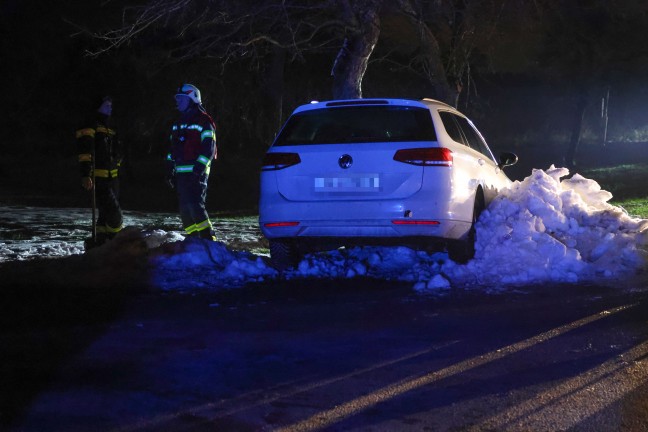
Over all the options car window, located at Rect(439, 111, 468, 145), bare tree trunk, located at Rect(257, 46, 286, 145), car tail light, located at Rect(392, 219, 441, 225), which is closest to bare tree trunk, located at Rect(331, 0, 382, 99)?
car window, located at Rect(439, 111, 468, 145)

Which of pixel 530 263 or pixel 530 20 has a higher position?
pixel 530 20

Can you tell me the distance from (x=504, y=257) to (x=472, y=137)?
6.24 feet

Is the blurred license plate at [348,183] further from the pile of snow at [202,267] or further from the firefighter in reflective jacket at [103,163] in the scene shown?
the firefighter in reflective jacket at [103,163]

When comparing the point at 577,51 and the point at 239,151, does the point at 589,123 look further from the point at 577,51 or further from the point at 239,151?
the point at 239,151

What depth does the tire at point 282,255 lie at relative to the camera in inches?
360

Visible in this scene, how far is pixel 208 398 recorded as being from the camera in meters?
4.93

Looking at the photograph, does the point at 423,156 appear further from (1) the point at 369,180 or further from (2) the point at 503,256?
(2) the point at 503,256

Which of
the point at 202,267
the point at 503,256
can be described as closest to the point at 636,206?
the point at 503,256

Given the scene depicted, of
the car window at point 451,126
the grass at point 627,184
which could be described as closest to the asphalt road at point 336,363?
the car window at point 451,126

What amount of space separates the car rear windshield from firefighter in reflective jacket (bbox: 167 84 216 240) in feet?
5.44

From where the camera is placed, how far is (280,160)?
8.68 meters

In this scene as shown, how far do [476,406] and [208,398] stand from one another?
4.62ft

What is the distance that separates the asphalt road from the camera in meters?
4.62

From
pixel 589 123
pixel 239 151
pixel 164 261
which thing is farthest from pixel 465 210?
pixel 589 123
